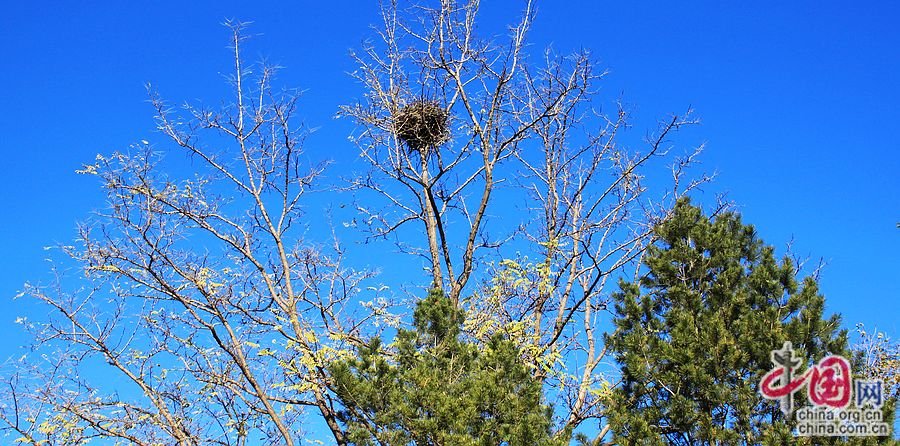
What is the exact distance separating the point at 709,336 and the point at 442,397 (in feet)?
8.80

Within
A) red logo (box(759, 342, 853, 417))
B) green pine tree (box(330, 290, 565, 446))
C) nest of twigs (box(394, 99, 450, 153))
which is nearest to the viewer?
green pine tree (box(330, 290, 565, 446))

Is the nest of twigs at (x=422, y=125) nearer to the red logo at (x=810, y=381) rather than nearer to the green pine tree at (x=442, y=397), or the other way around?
the green pine tree at (x=442, y=397)

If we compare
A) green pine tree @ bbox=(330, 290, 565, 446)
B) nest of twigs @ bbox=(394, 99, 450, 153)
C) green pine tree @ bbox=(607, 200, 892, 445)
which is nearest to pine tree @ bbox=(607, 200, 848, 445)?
green pine tree @ bbox=(607, 200, 892, 445)

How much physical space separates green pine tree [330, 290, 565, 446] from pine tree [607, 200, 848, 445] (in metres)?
1.16

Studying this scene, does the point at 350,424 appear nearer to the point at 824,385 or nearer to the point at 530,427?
the point at 530,427

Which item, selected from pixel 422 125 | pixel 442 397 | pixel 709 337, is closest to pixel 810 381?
pixel 709 337

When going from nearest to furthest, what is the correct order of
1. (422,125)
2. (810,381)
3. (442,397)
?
→ (442,397) → (810,381) → (422,125)

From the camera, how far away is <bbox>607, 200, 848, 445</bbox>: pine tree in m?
8.37

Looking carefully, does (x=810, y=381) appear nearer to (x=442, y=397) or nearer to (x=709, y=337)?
(x=709, y=337)

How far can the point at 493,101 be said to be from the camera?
1233 cm

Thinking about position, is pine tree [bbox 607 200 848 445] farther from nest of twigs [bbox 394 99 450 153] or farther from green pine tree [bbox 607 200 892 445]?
nest of twigs [bbox 394 99 450 153]

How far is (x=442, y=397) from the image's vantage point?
7.88 m

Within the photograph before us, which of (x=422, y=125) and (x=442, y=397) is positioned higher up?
(x=422, y=125)

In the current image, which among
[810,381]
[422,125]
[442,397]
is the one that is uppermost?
[422,125]
